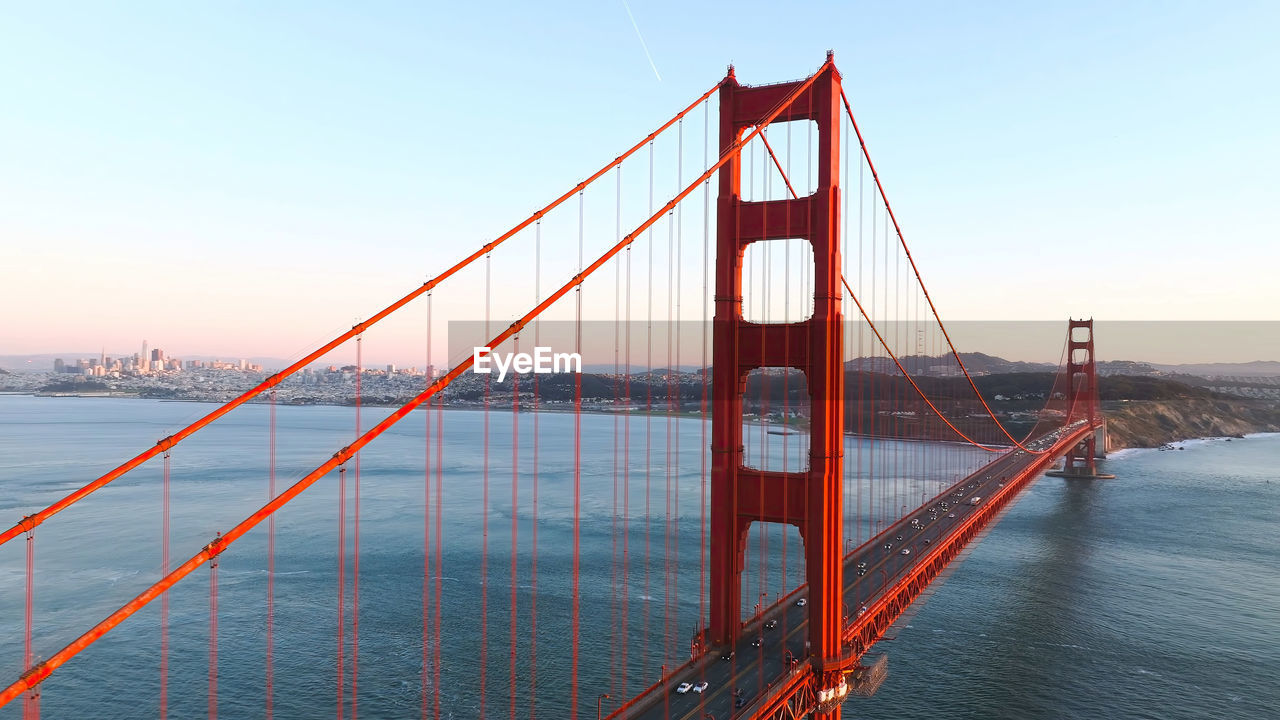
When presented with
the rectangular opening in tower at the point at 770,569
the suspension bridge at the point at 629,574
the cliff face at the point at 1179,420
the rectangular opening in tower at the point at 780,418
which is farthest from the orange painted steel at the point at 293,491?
the cliff face at the point at 1179,420

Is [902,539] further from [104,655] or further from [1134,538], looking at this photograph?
[104,655]

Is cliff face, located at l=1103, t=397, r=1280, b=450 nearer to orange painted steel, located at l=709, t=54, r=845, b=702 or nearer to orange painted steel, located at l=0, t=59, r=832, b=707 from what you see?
orange painted steel, located at l=709, t=54, r=845, b=702

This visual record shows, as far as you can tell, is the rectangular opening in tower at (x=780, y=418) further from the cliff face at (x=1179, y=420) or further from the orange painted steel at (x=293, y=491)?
the orange painted steel at (x=293, y=491)

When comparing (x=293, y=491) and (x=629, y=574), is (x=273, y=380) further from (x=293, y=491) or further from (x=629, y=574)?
(x=629, y=574)

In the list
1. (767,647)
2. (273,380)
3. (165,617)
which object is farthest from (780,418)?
(273,380)

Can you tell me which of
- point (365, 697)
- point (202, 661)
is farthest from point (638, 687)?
point (202, 661)

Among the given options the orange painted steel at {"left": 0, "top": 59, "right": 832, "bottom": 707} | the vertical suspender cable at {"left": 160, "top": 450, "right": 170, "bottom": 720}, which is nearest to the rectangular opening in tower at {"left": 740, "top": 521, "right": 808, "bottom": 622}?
the orange painted steel at {"left": 0, "top": 59, "right": 832, "bottom": 707}

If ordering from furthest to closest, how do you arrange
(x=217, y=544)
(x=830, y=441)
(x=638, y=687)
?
(x=638, y=687) < (x=830, y=441) < (x=217, y=544)
